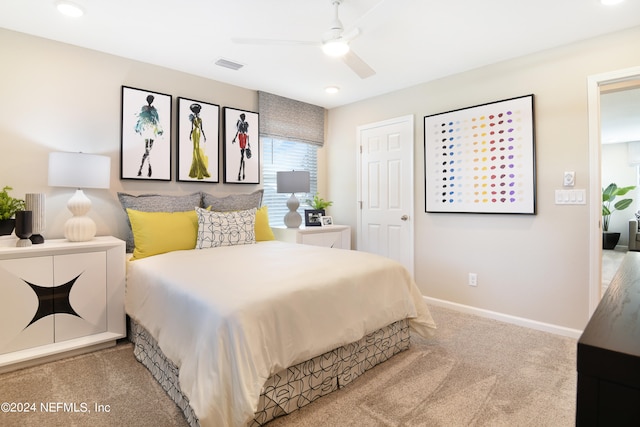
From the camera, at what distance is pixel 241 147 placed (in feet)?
12.2

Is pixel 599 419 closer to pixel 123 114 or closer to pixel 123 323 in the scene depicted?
pixel 123 323

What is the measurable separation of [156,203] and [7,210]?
0.97 meters

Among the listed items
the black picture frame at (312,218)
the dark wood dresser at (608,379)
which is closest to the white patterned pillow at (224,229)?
the black picture frame at (312,218)

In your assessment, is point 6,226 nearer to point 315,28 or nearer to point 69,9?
point 69,9

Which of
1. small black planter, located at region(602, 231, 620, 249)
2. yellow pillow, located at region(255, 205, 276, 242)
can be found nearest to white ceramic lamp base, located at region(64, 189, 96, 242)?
yellow pillow, located at region(255, 205, 276, 242)

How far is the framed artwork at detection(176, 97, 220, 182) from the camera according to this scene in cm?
329

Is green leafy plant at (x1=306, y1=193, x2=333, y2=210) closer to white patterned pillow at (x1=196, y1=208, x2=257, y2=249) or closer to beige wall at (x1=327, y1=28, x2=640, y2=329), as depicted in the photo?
beige wall at (x1=327, y1=28, x2=640, y2=329)

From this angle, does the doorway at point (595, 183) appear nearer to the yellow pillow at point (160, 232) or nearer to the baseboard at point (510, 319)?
the baseboard at point (510, 319)

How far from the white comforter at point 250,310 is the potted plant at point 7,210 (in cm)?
81

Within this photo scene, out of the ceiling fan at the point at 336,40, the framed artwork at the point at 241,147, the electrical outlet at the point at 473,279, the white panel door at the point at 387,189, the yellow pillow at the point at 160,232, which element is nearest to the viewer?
the ceiling fan at the point at 336,40

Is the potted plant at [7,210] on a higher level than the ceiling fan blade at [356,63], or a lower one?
lower

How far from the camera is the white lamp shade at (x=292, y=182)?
3.79 meters

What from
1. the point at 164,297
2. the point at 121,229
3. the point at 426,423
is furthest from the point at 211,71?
the point at 426,423

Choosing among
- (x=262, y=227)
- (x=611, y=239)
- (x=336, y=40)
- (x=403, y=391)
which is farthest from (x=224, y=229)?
(x=611, y=239)
